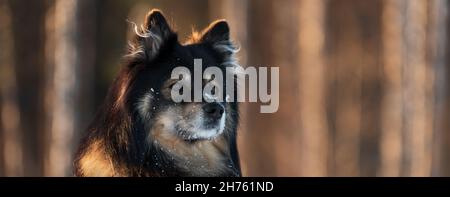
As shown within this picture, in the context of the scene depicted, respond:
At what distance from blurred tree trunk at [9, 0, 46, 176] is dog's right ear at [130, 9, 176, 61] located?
18161 millimetres

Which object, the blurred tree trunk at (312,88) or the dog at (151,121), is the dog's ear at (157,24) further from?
the blurred tree trunk at (312,88)

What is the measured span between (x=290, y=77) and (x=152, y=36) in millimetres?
20486

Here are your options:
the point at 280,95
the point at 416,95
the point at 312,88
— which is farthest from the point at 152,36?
the point at 280,95

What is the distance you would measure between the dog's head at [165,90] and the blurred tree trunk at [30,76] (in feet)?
59.6

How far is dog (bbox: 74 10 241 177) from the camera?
23.9 feet

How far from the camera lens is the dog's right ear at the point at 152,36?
7.39 metres

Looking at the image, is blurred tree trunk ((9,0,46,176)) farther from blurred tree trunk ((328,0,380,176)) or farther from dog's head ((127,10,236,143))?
dog's head ((127,10,236,143))

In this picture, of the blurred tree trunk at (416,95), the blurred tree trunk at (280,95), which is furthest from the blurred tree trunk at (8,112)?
the blurred tree trunk at (416,95)

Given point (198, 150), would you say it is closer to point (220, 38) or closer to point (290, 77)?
point (220, 38)

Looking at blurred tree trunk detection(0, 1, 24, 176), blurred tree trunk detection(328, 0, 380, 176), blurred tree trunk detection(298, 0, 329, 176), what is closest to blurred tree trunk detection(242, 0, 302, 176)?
blurred tree trunk detection(298, 0, 329, 176)

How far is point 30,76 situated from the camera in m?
26.2

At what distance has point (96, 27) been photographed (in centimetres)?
2762

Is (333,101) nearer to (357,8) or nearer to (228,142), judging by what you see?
(357,8)
